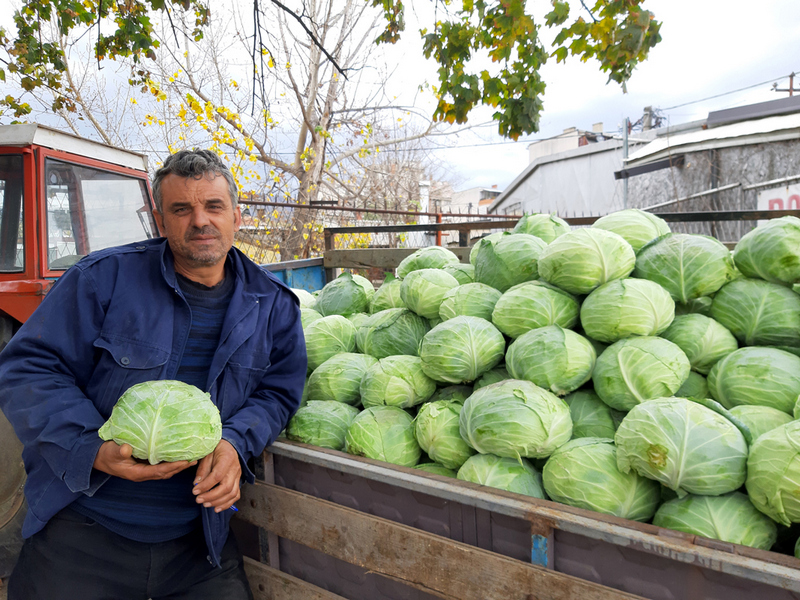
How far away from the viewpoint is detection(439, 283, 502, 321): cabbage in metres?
2.68

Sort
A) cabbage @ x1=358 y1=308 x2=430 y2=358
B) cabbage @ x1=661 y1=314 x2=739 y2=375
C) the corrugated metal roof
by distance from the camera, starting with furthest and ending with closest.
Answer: the corrugated metal roof → cabbage @ x1=358 y1=308 x2=430 y2=358 → cabbage @ x1=661 y1=314 x2=739 y2=375

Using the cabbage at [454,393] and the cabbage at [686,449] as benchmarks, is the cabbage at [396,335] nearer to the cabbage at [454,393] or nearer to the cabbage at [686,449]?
the cabbage at [454,393]

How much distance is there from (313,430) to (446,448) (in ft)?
2.20

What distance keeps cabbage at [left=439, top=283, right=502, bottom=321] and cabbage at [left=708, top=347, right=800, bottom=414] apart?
110cm

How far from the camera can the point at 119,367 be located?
2111 millimetres

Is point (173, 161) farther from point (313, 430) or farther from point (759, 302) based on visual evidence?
point (759, 302)

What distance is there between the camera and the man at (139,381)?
6.36 feet

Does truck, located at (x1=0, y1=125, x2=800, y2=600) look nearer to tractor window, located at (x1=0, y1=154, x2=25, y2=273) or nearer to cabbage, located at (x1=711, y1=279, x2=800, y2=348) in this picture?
cabbage, located at (x1=711, y1=279, x2=800, y2=348)

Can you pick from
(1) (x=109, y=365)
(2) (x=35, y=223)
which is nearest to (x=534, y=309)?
(1) (x=109, y=365)

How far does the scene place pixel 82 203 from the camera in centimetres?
438

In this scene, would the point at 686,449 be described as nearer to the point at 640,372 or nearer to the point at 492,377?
the point at 640,372

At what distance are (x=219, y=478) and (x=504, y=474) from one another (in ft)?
3.71

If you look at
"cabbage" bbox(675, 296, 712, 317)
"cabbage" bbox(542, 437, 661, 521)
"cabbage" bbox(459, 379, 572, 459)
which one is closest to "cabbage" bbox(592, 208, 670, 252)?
"cabbage" bbox(675, 296, 712, 317)

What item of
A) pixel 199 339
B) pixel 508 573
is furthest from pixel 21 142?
pixel 508 573
